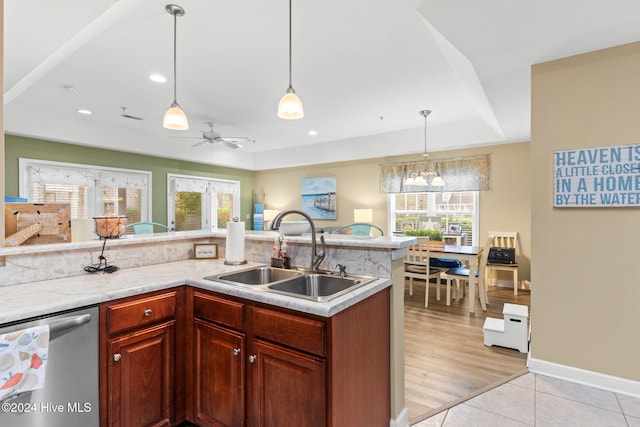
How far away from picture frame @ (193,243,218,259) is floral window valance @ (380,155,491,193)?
3.58m

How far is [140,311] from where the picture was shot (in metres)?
1.63

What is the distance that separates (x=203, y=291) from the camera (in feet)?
5.85

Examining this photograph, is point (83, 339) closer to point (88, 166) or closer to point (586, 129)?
point (586, 129)

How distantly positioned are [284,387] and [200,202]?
6466 millimetres

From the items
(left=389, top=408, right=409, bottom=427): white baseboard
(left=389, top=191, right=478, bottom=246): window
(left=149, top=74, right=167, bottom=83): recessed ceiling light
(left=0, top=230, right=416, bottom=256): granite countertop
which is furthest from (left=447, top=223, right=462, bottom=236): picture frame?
(left=149, top=74, right=167, bottom=83): recessed ceiling light

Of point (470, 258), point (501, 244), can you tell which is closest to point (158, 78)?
point (470, 258)

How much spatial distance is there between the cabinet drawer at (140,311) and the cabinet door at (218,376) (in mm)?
189

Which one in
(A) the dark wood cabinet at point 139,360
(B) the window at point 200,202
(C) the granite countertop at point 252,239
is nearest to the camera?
(A) the dark wood cabinet at point 139,360

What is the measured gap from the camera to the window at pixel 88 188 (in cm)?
488

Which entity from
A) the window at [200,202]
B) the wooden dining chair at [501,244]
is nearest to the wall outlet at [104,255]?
the window at [200,202]

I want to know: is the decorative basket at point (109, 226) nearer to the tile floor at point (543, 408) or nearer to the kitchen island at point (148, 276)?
the kitchen island at point (148, 276)

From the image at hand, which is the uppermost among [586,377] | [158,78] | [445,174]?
[158,78]

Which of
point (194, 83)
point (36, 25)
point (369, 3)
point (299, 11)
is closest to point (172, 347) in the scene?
point (36, 25)

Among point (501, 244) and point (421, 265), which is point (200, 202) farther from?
point (501, 244)
